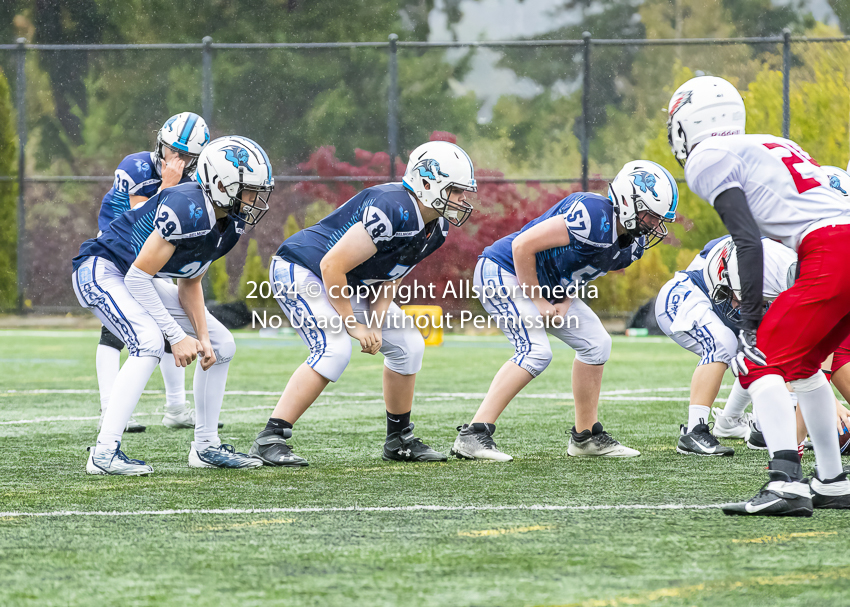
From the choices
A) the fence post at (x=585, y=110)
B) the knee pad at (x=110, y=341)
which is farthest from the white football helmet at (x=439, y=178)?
the fence post at (x=585, y=110)

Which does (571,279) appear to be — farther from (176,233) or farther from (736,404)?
(176,233)

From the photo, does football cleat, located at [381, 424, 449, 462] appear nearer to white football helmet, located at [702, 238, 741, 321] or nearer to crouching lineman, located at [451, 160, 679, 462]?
crouching lineman, located at [451, 160, 679, 462]

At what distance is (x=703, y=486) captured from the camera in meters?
4.46

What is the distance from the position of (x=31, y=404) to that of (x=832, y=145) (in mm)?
14222

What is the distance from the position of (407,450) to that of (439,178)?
139 cm

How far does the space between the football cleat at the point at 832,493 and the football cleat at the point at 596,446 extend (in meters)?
1.59

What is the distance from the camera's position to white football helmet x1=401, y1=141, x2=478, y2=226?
516cm

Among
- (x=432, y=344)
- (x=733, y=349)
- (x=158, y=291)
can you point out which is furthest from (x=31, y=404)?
(x=432, y=344)

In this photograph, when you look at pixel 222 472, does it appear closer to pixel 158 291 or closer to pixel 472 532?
pixel 158 291

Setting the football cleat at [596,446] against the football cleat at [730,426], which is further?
the football cleat at [730,426]

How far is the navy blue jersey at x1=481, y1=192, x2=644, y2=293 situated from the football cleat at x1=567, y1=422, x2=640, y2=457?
788 millimetres

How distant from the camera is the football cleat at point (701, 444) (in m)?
5.52

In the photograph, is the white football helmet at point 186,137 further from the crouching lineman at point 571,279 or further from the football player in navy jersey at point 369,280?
the crouching lineman at point 571,279

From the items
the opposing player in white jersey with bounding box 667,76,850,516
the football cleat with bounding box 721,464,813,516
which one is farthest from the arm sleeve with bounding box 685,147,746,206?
the football cleat with bounding box 721,464,813,516
